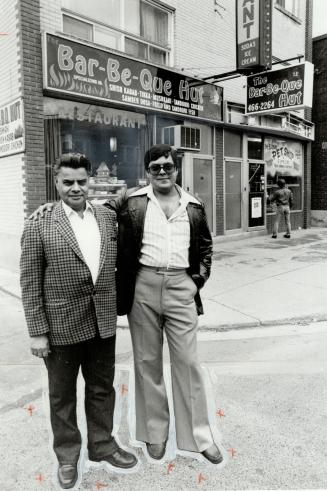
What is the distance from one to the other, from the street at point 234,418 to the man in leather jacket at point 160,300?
21 cm

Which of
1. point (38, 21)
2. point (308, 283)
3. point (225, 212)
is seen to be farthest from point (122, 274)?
point (225, 212)

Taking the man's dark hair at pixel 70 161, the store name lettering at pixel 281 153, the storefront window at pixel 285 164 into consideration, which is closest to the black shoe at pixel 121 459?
the man's dark hair at pixel 70 161

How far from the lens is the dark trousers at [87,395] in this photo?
2590 millimetres

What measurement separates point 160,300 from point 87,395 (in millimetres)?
740

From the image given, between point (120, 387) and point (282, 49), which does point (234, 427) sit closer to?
point (120, 387)

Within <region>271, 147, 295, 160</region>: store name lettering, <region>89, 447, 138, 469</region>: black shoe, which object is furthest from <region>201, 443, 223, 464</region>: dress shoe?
<region>271, 147, 295, 160</region>: store name lettering

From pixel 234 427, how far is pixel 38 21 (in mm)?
7820

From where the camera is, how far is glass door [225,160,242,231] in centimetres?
1321

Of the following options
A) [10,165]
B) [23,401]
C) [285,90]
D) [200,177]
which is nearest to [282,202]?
[200,177]

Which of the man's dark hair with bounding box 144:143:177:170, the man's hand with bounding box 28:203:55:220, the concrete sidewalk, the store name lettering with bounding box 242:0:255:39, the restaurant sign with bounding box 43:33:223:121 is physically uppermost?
the store name lettering with bounding box 242:0:255:39

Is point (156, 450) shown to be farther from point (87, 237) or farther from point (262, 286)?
point (262, 286)

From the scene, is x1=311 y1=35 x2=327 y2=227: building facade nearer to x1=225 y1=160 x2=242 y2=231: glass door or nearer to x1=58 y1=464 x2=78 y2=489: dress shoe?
x1=225 y1=160 x2=242 y2=231: glass door

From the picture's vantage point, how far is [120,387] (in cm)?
393

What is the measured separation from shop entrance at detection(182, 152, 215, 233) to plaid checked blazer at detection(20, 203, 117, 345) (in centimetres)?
925
